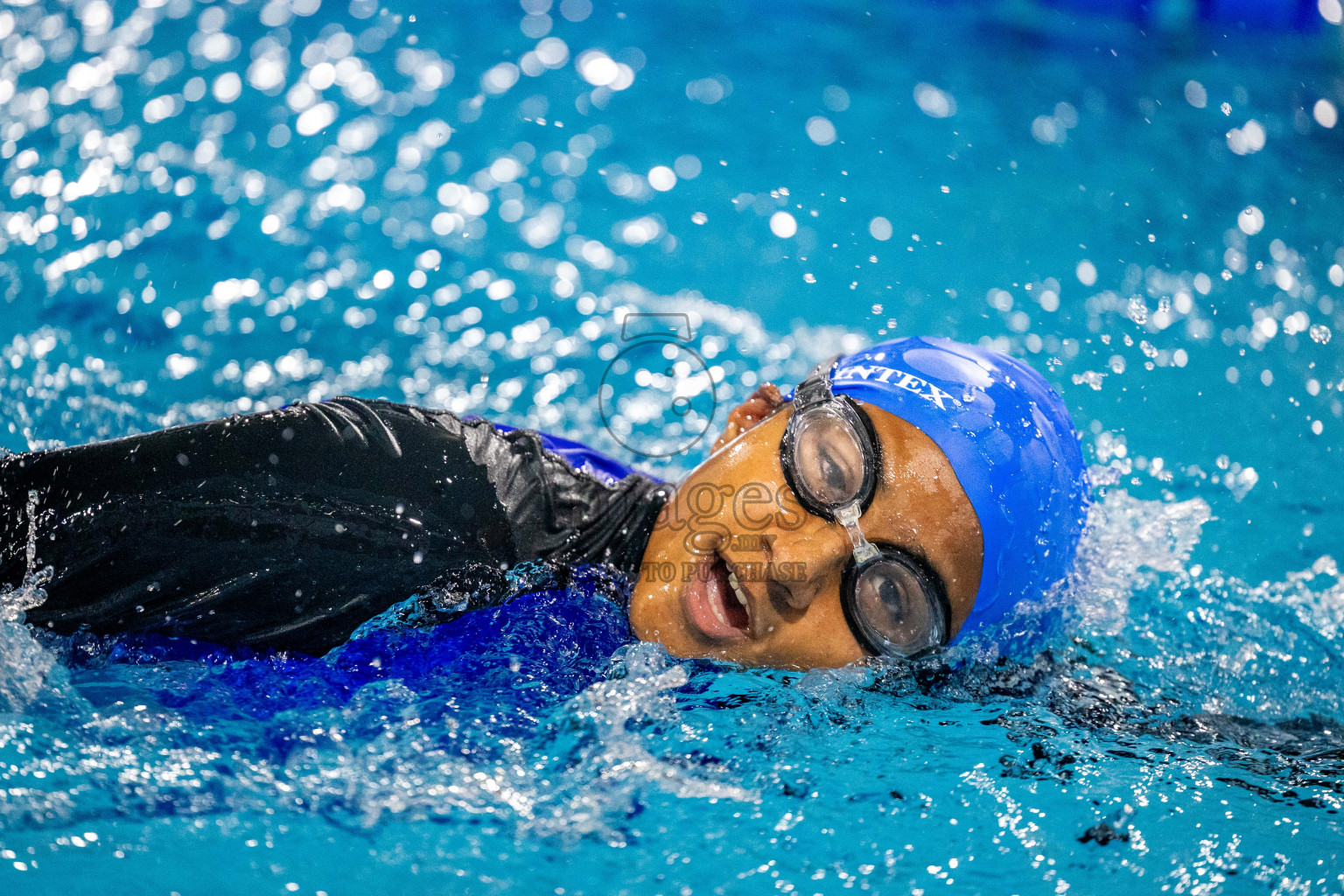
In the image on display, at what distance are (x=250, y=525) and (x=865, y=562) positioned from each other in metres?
1.15

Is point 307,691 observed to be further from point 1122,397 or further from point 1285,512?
point 1285,512

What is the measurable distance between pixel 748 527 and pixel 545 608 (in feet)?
1.49

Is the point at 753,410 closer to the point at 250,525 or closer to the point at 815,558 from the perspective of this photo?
the point at 815,558

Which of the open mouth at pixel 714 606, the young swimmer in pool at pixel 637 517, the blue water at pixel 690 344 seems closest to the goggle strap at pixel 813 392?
the young swimmer in pool at pixel 637 517

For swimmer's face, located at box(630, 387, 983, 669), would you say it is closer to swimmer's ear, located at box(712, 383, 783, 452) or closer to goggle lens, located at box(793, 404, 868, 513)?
goggle lens, located at box(793, 404, 868, 513)

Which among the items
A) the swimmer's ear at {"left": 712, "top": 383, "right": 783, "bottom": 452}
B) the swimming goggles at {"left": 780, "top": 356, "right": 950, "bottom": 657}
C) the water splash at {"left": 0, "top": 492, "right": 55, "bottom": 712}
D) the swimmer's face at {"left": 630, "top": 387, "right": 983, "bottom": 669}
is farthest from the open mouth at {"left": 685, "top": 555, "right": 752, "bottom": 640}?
the water splash at {"left": 0, "top": 492, "right": 55, "bottom": 712}

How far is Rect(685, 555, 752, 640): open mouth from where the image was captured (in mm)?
2062

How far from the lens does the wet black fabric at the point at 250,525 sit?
1.77 m

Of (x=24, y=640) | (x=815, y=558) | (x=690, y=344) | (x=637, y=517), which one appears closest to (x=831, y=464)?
A: (x=815, y=558)

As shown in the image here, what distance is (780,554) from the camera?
6.57 feet

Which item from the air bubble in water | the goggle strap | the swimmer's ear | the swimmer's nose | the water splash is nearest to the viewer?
the water splash

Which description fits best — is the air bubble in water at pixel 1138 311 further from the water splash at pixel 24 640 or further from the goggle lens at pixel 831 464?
the water splash at pixel 24 640

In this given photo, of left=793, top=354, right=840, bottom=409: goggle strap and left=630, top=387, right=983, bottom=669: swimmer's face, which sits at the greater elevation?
left=793, top=354, right=840, bottom=409: goggle strap

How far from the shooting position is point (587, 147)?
14.8ft
